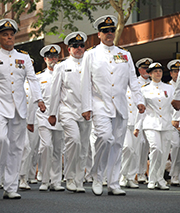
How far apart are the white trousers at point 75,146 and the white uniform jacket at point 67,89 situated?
0.44 ft

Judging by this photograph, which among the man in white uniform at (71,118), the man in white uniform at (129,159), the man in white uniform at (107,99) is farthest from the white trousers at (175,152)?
the man in white uniform at (107,99)

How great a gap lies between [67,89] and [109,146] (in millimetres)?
1478

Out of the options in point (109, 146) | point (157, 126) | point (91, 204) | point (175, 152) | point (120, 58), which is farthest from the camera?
point (175, 152)

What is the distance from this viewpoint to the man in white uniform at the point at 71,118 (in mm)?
9398

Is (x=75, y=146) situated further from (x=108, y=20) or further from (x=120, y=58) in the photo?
(x=108, y=20)

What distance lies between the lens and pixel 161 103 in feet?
37.2

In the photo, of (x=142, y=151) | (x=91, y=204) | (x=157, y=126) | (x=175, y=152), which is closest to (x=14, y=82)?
(x=91, y=204)

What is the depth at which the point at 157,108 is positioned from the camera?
1134cm

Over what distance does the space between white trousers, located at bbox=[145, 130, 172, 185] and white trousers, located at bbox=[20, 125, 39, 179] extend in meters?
2.14

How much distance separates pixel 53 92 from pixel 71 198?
6.67 ft

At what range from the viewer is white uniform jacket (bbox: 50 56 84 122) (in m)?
9.50

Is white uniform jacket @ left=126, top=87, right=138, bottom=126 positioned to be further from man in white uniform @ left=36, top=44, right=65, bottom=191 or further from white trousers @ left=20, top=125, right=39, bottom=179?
man in white uniform @ left=36, top=44, right=65, bottom=191

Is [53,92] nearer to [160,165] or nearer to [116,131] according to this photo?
[116,131]

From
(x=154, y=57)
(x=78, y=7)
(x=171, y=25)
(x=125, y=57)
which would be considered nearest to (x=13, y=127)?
(x=125, y=57)
